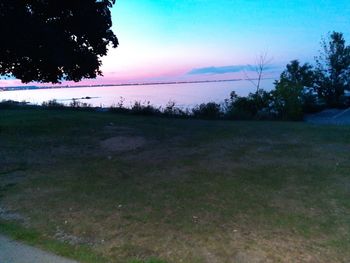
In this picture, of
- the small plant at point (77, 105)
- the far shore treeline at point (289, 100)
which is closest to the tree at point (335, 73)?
the far shore treeline at point (289, 100)

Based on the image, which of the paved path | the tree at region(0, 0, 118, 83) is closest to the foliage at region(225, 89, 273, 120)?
the tree at region(0, 0, 118, 83)

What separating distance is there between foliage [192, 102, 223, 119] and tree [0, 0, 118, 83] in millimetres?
6355

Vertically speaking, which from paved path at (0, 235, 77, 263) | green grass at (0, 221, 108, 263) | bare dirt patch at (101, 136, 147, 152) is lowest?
paved path at (0, 235, 77, 263)

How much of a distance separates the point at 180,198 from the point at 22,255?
2.38 metres

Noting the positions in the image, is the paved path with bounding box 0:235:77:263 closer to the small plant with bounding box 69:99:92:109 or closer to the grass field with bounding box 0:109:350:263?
the grass field with bounding box 0:109:350:263

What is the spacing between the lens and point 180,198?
5594mm

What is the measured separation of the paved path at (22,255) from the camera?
3799 millimetres

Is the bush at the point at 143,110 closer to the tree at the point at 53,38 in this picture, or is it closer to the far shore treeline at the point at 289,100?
the far shore treeline at the point at 289,100

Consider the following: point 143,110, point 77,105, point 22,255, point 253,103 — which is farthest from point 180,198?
point 77,105

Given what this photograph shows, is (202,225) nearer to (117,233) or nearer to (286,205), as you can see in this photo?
(117,233)

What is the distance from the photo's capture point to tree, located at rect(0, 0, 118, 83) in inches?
405

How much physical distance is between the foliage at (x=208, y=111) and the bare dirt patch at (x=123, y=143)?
7.33 metres

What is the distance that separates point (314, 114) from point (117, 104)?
11.8 m

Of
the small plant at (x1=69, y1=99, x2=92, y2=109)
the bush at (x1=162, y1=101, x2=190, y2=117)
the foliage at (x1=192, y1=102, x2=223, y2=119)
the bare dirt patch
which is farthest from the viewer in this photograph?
the small plant at (x1=69, y1=99, x2=92, y2=109)
